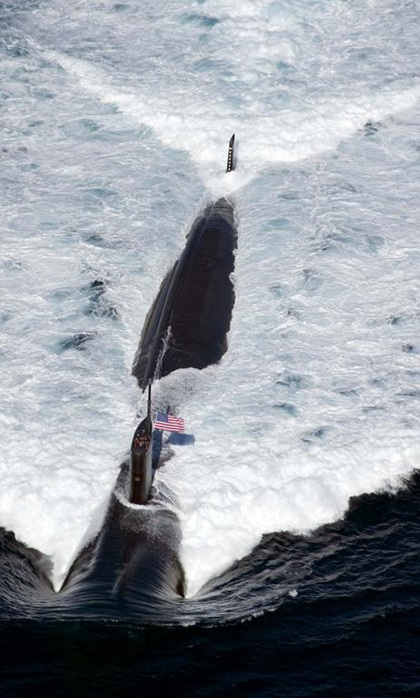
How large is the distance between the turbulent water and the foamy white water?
0.09 meters

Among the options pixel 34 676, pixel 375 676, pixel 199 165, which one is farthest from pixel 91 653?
pixel 199 165

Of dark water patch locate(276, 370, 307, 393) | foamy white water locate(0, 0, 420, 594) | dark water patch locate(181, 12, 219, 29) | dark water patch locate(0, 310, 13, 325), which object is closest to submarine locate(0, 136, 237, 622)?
foamy white water locate(0, 0, 420, 594)

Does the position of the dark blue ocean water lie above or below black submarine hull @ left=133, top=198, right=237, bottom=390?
below

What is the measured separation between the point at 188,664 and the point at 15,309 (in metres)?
17.1

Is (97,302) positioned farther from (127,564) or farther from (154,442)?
(127,564)

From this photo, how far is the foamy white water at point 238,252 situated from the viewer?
26906 mm

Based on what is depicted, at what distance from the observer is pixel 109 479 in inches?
1051

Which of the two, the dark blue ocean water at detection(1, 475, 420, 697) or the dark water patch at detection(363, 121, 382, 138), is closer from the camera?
the dark blue ocean water at detection(1, 475, 420, 697)

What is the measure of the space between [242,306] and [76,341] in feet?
19.5

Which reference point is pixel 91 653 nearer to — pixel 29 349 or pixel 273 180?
pixel 29 349

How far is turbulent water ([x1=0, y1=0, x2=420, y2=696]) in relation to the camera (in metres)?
23.1

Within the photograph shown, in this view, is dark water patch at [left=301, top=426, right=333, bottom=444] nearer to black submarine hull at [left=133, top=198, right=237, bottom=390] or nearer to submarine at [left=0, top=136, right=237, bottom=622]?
submarine at [left=0, top=136, right=237, bottom=622]

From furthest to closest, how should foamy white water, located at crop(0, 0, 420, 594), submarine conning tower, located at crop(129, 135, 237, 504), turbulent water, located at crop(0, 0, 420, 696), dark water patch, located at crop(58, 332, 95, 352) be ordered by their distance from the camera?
dark water patch, located at crop(58, 332, 95, 352), submarine conning tower, located at crop(129, 135, 237, 504), foamy white water, located at crop(0, 0, 420, 594), turbulent water, located at crop(0, 0, 420, 696)

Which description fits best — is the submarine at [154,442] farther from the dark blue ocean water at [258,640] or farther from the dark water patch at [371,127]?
the dark water patch at [371,127]
